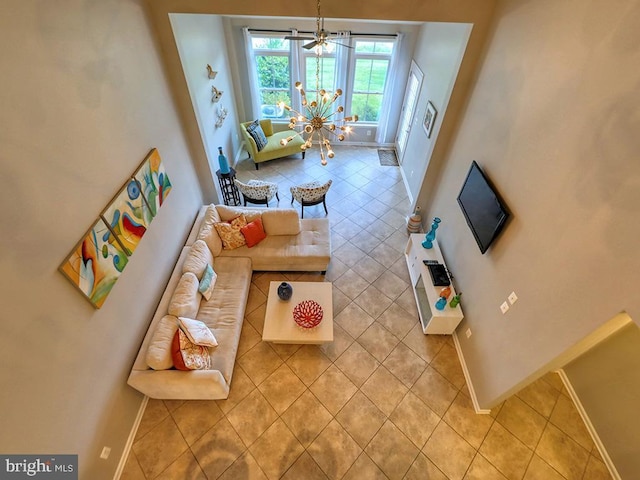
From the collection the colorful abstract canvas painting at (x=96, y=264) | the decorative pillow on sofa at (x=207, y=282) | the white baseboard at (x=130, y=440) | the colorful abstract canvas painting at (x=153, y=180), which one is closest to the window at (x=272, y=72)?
the colorful abstract canvas painting at (x=153, y=180)

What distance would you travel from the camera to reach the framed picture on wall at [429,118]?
494 centimetres

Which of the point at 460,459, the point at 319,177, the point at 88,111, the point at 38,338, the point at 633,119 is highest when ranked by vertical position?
the point at 633,119

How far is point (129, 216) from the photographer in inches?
128

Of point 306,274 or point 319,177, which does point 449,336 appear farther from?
point 319,177

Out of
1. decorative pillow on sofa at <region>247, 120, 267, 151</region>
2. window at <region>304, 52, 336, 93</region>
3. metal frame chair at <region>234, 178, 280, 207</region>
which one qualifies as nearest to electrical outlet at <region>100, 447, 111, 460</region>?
metal frame chair at <region>234, 178, 280, 207</region>

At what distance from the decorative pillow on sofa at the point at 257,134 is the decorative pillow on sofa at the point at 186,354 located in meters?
4.54

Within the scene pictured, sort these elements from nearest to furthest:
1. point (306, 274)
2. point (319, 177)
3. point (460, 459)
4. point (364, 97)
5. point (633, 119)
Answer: point (633, 119)
point (460, 459)
point (306, 274)
point (319, 177)
point (364, 97)

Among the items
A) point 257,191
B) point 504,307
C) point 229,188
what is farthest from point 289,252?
point 504,307

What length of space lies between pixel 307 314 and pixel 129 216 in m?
2.25

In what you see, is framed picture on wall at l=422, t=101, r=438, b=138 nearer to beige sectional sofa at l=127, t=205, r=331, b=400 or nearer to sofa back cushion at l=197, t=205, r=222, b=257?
beige sectional sofa at l=127, t=205, r=331, b=400

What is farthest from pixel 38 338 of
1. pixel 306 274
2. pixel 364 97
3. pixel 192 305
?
pixel 364 97

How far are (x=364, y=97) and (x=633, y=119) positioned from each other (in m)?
6.04

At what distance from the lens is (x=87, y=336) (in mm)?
2699

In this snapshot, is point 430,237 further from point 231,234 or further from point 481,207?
point 231,234
